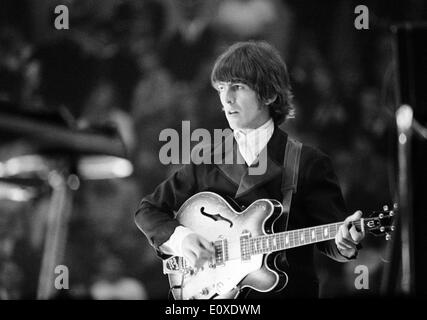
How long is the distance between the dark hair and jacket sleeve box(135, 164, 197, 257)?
0.45 meters

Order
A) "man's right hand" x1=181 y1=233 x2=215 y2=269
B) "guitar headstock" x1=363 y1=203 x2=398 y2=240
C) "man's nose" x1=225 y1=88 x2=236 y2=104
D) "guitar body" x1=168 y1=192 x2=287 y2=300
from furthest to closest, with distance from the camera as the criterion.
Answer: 1. "man's nose" x1=225 y1=88 x2=236 y2=104
2. "man's right hand" x1=181 y1=233 x2=215 y2=269
3. "guitar body" x1=168 y1=192 x2=287 y2=300
4. "guitar headstock" x1=363 y1=203 x2=398 y2=240

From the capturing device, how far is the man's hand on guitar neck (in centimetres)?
281

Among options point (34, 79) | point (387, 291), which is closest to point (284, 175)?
point (387, 291)

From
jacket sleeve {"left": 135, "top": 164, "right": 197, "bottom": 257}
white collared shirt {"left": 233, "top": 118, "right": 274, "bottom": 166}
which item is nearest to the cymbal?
jacket sleeve {"left": 135, "top": 164, "right": 197, "bottom": 257}

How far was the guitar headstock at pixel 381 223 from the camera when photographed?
2.77 meters

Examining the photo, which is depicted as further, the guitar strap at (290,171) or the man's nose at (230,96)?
the man's nose at (230,96)

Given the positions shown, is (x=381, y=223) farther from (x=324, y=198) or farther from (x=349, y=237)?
(x=324, y=198)

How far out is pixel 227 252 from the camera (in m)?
2.95

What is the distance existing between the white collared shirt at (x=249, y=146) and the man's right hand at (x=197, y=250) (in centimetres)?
4

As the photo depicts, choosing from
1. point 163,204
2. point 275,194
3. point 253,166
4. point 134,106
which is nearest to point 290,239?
point 275,194

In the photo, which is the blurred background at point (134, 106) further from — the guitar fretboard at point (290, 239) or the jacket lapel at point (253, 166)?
the guitar fretboard at point (290, 239)

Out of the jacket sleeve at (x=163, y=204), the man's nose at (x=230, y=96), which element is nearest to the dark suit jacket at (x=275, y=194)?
the jacket sleeve at (x=163, y=204)

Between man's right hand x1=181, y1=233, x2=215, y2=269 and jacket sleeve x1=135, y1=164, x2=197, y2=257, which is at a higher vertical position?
jacket sleeve x1=135, y1=164, x2=197, y2=257

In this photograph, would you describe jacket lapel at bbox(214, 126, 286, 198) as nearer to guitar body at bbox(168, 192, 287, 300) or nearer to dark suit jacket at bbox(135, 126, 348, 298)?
dark suit jacket at bbox(135, 126, 348, 298)
